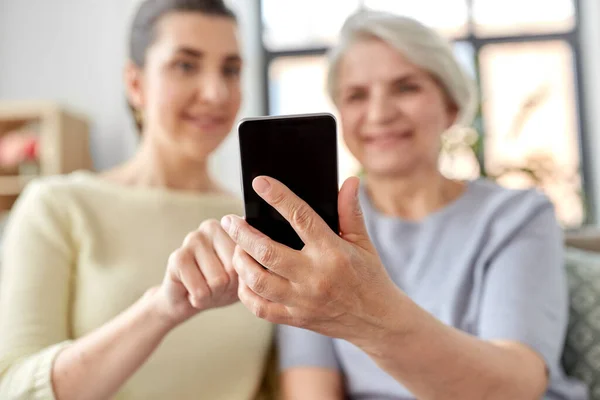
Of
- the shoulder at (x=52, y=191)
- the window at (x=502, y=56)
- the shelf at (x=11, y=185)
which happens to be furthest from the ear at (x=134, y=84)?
the window at (x=502, y=56)

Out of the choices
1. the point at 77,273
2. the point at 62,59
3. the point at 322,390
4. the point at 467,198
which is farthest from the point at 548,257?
the point at 62,59

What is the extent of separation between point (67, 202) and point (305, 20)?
2011 millimetres

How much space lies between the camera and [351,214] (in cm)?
36

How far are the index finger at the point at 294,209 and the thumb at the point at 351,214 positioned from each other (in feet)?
0.08

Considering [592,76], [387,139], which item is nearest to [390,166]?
[387,139]

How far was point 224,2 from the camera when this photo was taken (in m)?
0.62

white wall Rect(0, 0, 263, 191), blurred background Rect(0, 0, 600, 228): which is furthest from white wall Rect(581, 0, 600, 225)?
white wall Rect(0, 0, 263, 191)

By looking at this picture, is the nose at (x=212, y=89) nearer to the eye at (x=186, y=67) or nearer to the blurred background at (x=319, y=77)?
the eye at (x=186, y=67)

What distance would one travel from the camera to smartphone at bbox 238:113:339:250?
36cm

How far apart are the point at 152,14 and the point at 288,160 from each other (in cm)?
33

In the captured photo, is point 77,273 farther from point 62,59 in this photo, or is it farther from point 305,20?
point 305,20

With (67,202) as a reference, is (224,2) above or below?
above

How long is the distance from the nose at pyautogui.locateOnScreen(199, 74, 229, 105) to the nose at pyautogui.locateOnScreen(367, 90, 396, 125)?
19 centimetres

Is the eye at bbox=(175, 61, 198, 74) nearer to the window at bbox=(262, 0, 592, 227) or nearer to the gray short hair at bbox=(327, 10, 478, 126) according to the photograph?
the gray short hair at bbox=(327, 10, 478, 126)
